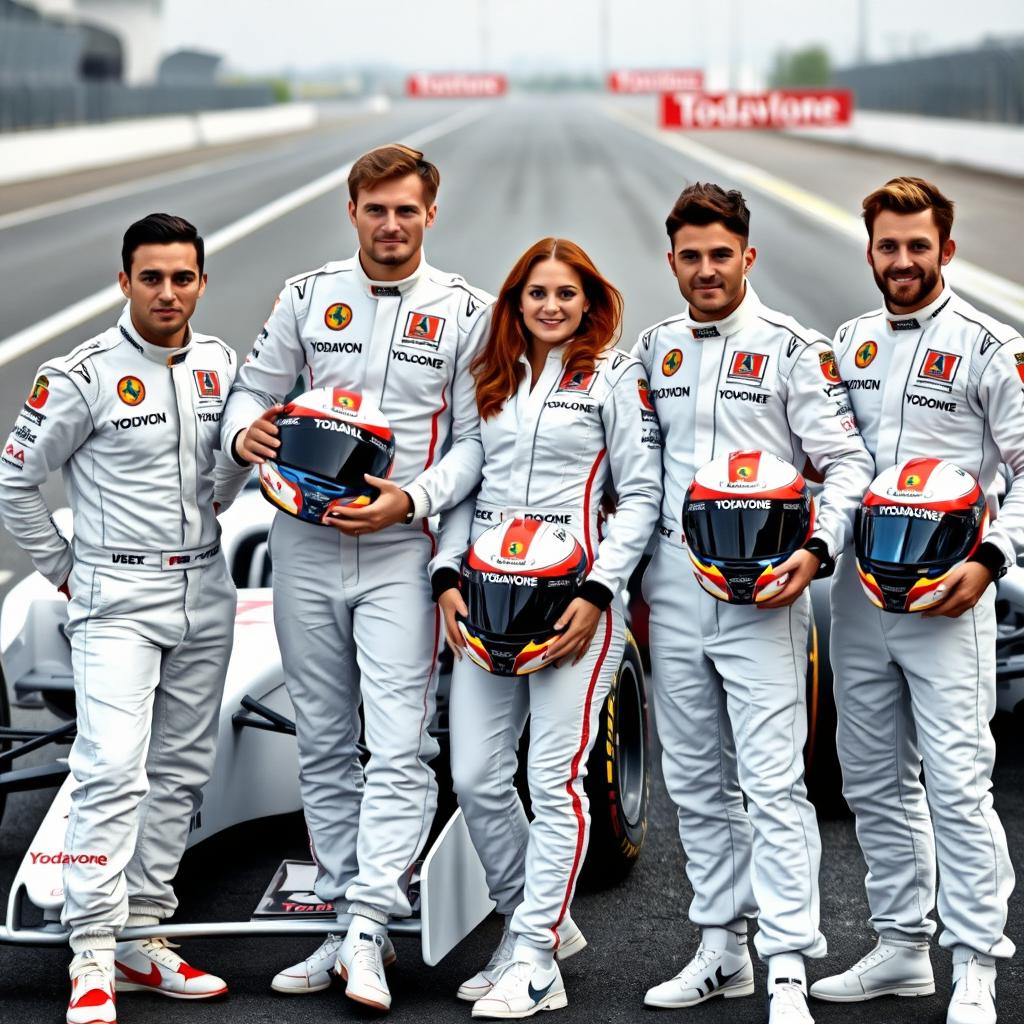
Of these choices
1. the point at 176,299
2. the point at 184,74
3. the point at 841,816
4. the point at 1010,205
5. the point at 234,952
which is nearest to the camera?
the point at 176,299

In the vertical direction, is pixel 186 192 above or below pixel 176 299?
below

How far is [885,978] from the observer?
14.5 ft

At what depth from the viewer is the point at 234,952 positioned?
4.84 metres

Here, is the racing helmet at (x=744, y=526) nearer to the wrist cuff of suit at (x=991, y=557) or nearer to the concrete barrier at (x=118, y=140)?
the wrist cuff of suit at (x=991, y=557)

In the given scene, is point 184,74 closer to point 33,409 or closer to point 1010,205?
point 1010,205

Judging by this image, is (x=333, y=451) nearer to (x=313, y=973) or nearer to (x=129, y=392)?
(x=129, y=392)

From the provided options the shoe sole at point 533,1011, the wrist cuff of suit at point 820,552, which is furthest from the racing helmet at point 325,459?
the shoe sole at point 533,1011

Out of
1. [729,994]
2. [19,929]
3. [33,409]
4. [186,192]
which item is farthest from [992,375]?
[186,192]

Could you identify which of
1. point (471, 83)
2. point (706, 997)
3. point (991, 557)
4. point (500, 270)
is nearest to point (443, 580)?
point (706, 997)

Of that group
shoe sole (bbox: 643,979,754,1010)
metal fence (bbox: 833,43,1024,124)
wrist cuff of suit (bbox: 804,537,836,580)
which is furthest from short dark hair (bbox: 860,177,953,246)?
metal fence (bbox: 833,43,1024,124)

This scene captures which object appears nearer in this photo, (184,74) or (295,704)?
(295,704)

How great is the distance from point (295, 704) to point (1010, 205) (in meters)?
25.2

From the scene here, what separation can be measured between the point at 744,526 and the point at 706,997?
52.8 inches

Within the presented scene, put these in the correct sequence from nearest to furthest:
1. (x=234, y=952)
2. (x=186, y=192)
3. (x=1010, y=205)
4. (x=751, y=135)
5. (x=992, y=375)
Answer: (x=992, y=375) < (x=234, y=952) < (x=1010, y=205) < (x=186, y=192) < (x=751, y=135)
